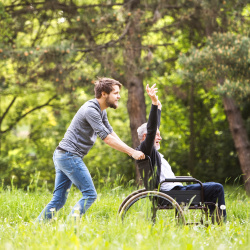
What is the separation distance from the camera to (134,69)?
8930 millimetres

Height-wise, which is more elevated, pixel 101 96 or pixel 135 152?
pixel 101 96

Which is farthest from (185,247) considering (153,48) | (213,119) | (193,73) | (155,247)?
(213,119)

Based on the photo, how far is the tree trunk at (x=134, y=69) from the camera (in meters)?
8.94

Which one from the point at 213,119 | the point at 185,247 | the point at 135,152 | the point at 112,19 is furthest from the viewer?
the point at 213,119

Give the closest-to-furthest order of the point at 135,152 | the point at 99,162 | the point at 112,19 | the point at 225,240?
the point at 225,240 < the point at 135,152 < the point at 112,19 < the point at 99,162

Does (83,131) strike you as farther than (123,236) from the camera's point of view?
Yes

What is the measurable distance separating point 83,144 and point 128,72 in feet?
17.1

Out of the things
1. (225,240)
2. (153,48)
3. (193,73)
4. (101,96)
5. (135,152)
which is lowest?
(225,240)

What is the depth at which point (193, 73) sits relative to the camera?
8461 mm

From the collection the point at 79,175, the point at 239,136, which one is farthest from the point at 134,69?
the point at 79,175

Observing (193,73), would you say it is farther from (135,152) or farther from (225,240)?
(225,240)

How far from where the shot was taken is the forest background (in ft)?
27.7

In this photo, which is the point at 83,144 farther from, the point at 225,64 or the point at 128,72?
the point at 128,72

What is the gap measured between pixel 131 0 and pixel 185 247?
739cm
